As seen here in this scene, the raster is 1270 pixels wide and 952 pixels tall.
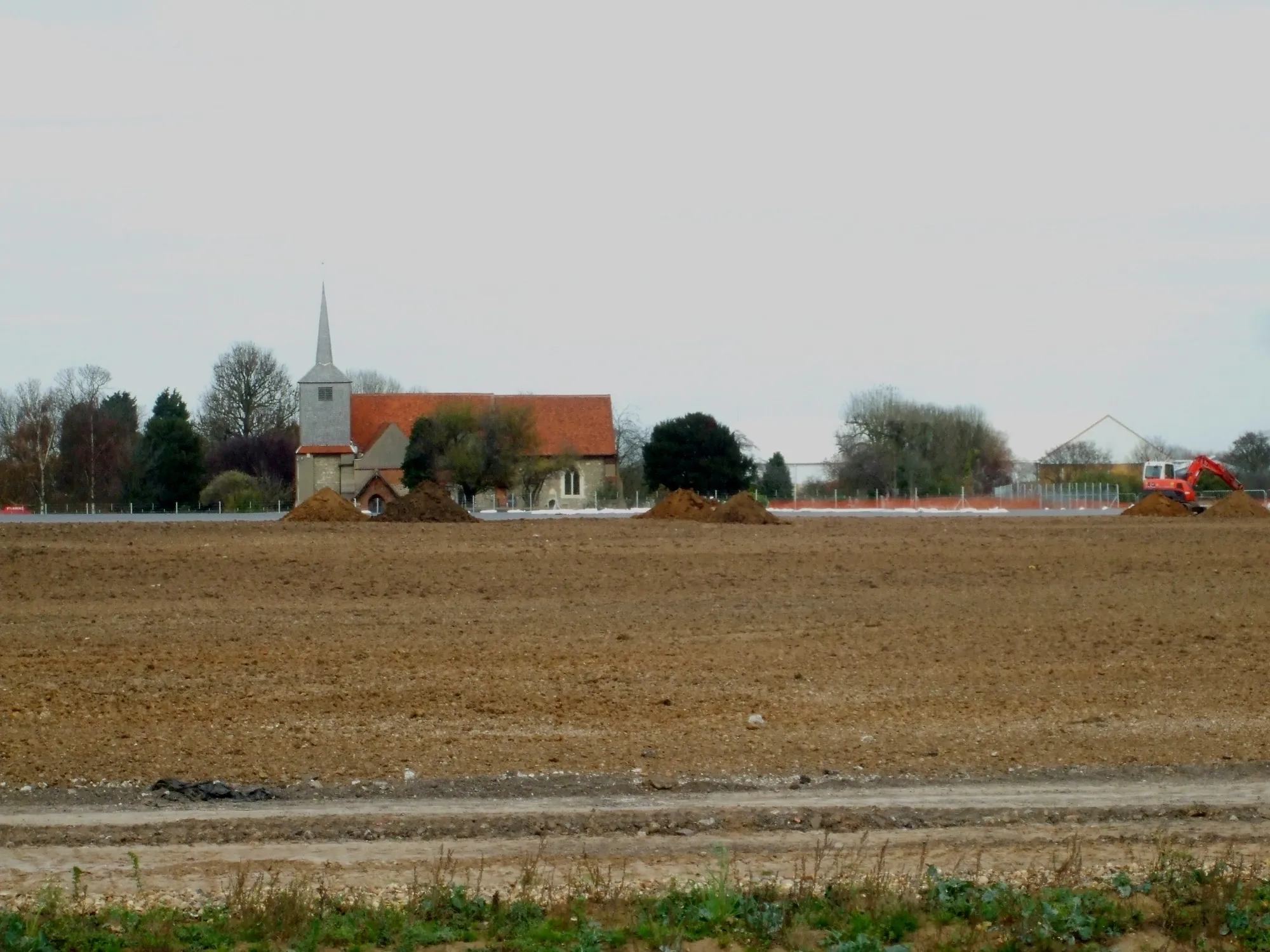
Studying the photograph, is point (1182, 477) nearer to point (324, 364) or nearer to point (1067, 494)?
point (1067, 494)

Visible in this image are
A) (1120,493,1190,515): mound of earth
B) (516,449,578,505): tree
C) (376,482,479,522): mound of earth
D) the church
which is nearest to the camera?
(376,482,479,522): mound of earth

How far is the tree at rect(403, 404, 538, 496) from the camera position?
3039 inches

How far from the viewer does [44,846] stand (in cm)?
967

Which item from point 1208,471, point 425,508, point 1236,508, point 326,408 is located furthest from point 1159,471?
point 326,408

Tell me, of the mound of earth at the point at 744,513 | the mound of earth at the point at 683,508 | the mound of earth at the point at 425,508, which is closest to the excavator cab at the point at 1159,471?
the mound of earth at the point at 683,508

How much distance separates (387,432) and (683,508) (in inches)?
2002

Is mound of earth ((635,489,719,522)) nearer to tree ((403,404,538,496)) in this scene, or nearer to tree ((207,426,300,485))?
tree ((403,404,538,496))

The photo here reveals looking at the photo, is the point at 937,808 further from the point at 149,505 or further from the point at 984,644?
the point at 149,505

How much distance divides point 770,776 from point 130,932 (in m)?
6.08

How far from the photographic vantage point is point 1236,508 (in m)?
49.7

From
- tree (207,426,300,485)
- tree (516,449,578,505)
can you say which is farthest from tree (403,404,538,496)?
tree (207,426,300,485)

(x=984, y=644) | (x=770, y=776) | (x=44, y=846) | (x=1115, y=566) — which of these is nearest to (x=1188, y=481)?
(x=1115, y=566)

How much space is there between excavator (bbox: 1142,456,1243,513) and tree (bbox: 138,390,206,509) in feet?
176

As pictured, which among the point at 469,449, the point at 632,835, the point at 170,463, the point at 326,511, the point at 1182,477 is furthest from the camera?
the point at 170,463
